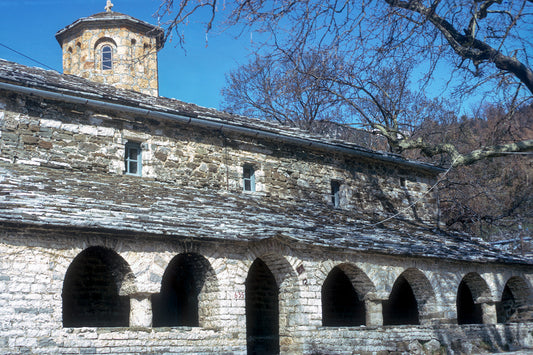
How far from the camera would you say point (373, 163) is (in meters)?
17.7

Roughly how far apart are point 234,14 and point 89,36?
11.5 m

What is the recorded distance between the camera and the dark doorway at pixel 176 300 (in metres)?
13.0

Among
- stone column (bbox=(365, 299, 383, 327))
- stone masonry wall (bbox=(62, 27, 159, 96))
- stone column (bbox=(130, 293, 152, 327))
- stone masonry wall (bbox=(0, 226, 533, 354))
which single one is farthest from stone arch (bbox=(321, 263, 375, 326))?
stone masonry wall (bbox=(62, 27, 159, 96))

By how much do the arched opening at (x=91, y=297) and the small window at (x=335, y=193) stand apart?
20.7 feet

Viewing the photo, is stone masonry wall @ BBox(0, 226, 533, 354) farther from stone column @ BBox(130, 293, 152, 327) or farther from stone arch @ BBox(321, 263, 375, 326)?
stone arch @ BBox(321, 263, 375, 326)

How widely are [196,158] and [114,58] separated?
542cm

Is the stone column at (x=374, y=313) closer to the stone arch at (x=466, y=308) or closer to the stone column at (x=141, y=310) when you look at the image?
the stone arch at (x=466, y=308)

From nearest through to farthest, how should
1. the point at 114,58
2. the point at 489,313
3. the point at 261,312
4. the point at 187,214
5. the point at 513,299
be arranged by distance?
1. the point at 187,214
2. the point at 261,312
3. the point at 489,313
4. the point at 513,299
5. the point at 114,58

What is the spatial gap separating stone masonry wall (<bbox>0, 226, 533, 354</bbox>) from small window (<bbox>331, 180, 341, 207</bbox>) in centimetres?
303

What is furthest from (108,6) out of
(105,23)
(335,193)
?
(335,193)

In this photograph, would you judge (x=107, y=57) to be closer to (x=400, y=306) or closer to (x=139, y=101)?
A: (x=139, y=101)

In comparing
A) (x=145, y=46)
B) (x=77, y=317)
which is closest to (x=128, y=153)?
(x=77, y=317)

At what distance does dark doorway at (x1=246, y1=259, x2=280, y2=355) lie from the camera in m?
14.2

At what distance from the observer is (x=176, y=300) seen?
13.6 metres
